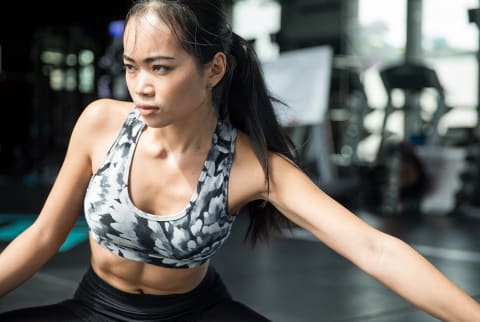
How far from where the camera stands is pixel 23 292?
2490mm

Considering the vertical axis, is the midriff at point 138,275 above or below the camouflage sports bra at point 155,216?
below

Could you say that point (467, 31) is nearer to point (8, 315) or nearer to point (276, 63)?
point (276, 63)

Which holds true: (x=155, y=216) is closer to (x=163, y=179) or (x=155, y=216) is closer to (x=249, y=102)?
(x=163, y=179)

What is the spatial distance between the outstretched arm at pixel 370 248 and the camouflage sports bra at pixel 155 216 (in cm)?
10

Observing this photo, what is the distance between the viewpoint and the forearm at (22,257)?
117 cm

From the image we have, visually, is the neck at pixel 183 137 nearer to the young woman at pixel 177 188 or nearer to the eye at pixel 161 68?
the young woman at pixel 177 188

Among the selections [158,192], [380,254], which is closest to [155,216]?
[158,192]

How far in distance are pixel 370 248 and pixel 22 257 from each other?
602 millimetres

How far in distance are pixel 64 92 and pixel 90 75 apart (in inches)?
19.0

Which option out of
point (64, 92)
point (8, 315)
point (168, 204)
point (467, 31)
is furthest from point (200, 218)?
point (64, 92)

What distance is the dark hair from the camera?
3.49 ft

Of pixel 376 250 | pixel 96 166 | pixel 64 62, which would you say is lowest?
pixel 64 62

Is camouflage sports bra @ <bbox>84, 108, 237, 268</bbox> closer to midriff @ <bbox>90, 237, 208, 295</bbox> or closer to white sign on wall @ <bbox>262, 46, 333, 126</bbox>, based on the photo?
midriff @ <bbox>90, 237, 208, 295</bbox>

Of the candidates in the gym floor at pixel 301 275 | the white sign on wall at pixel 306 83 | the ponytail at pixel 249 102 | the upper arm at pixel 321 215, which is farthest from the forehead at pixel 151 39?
the white sign on wall at pixel 306 83
